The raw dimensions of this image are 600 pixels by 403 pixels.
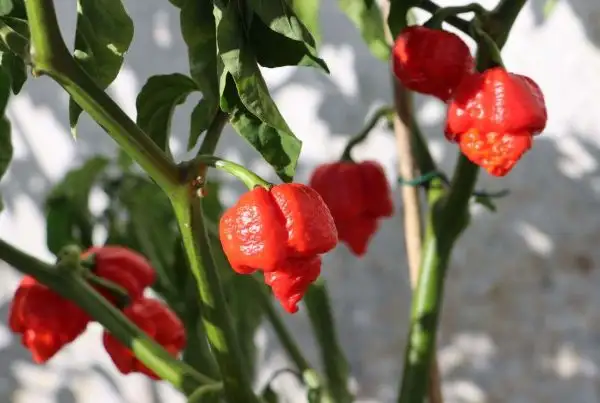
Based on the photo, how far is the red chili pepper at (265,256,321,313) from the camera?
48 cm

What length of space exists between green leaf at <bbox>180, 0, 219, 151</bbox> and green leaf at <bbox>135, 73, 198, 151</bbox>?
34 mm

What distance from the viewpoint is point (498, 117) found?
0.54m

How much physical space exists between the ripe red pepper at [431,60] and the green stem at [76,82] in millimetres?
208

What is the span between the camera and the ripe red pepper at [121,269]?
2.42ft

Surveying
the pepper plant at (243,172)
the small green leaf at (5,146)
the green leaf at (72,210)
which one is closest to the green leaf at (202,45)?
the pepper plant at (243,172)

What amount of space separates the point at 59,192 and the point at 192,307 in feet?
0.80

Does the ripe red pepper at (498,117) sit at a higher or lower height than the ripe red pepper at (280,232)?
lower

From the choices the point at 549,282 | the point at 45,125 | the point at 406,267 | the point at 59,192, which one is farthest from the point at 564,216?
the point at 45,125

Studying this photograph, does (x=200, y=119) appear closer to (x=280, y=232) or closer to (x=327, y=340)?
(x=280, y=232)

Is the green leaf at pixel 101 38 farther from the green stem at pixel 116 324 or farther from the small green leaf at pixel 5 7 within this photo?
the green stem at pixel 116 324

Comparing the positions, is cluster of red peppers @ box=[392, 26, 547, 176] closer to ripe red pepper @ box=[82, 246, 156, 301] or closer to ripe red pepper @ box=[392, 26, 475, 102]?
ripe red pepper @ box=[392, 26, 475, 102]

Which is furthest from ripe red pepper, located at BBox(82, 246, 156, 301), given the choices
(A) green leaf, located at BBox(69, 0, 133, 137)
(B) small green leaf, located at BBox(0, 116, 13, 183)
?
(A) green leaf, located at BBox(69, 0, 133, 137)

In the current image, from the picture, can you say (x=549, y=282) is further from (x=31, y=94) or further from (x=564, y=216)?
(x=31, y=94)

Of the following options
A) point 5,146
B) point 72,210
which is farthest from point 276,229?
point 72,210
